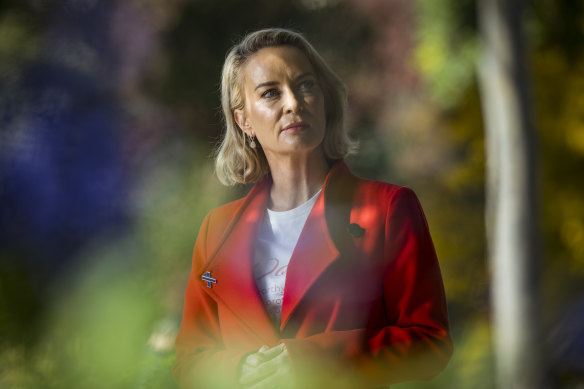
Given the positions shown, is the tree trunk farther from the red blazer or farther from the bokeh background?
the red blazer

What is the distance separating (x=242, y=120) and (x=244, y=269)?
115 mm

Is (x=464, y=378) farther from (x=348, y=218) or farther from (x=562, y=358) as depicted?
(x=348, y=218)

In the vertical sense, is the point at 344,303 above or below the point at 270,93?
below

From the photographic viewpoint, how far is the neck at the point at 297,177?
48cm

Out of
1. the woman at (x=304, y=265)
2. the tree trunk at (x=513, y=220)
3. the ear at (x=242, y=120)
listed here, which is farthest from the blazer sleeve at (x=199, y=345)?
the tree trunk at (x=513, y=220)

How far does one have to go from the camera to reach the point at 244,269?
0.46 meters

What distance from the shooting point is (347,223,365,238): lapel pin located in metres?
0.46

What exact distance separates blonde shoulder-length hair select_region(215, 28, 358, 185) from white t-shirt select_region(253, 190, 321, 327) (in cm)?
4

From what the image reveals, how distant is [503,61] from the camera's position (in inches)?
51.7

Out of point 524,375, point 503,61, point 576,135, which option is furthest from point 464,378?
point 576,135

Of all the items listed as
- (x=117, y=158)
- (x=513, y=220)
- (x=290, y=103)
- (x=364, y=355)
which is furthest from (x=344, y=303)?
(x=513, y=220)

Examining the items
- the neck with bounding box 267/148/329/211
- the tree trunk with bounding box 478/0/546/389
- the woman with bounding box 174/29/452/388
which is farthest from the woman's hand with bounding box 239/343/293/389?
the tree trunk with bounding box 478/0/546/389

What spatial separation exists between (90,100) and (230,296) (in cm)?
32

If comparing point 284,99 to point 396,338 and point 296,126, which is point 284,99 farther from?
point 396,338
